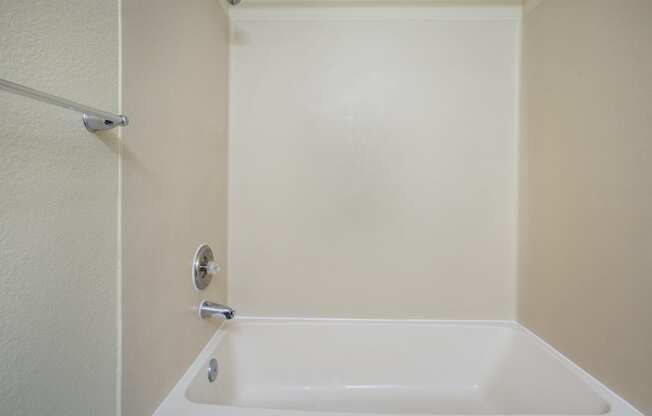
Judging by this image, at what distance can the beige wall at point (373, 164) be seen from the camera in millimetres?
1479

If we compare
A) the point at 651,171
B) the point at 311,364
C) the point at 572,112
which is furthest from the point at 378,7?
the point at 311,364

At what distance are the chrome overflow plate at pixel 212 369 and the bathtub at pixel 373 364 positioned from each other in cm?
7

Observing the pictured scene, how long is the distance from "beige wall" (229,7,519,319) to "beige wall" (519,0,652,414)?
185 millimetres

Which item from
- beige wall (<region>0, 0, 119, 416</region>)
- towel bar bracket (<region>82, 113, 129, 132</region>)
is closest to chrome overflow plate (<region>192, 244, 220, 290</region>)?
beige wall (<region>0, 0, 119, 416</region>)

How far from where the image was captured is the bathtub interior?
137cm

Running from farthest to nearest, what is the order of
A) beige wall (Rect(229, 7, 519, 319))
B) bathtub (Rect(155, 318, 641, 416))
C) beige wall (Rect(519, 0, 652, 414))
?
beige wall (Rect(229, 7, 519, 319)) < bathtub (Rect(155, 318, 641, 416)) < beige wall (Rect(519, 0, 652, 414))

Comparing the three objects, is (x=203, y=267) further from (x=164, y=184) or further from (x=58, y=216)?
(x=58, y=216)

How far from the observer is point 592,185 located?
1.01m

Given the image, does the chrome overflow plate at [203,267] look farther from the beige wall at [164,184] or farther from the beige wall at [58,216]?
the beige wall at [58,216]

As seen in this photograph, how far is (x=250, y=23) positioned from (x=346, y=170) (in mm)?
935

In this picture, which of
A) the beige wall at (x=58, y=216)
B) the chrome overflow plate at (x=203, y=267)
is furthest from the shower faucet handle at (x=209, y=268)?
the beige wall at (x=58, y=216)

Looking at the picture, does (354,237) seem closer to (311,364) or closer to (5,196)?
(311,364)

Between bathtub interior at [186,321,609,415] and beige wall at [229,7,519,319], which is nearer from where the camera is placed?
bathtub interior at [186,321,609,415]

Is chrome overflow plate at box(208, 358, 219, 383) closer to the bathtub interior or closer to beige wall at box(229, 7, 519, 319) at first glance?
the bathtub interior
